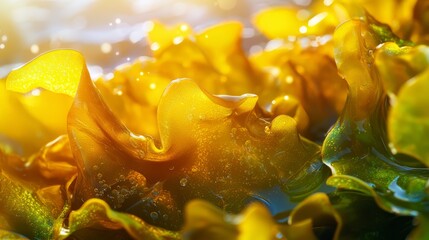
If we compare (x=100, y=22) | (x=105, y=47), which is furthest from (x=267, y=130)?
(x=100, y=22)

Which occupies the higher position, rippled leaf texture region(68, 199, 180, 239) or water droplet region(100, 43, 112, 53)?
rippled leaf texture region(68, 199, 180, 239)

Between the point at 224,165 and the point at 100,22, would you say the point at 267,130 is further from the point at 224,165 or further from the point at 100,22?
the point at 100,22

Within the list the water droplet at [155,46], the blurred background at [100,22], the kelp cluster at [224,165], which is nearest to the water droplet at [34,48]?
the blurred background at [100,22]

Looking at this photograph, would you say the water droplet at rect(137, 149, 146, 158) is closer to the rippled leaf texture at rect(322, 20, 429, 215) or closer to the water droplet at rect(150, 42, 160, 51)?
the rippled leaf texture at rect(322, 20, 429, 215)

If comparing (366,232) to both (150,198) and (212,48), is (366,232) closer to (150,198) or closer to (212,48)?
(150,198)

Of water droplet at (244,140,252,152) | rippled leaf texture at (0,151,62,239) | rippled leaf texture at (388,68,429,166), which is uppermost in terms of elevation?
rippled leaf texture at (388,68,429,166)

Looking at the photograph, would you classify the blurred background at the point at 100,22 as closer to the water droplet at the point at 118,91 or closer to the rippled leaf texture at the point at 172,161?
the water droplet at the point at 118,91

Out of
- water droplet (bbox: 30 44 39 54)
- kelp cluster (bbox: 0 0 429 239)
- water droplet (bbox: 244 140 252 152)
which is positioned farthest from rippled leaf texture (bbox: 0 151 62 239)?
water droplet (bbox: 30 44 39 54)
